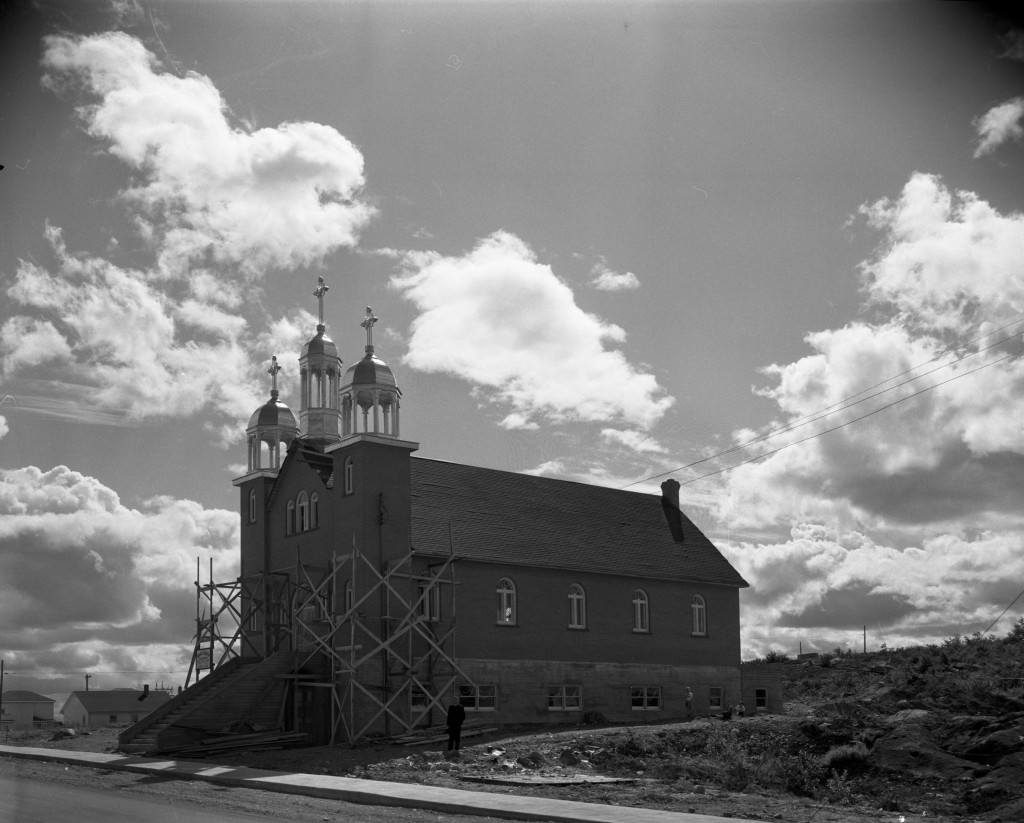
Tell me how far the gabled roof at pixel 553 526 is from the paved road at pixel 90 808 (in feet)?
56.9

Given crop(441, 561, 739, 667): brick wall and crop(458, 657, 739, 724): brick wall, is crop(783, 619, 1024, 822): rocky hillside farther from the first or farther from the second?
crop(441, 561, 739, 667): brick wall

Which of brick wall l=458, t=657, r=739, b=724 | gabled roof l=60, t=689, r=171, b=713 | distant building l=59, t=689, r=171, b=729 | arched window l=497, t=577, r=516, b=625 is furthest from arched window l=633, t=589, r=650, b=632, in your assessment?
gabled roof l=60, t=689, r=171, b=713

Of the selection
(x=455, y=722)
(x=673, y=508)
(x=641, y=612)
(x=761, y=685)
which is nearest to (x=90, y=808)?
(x=455, y=722)

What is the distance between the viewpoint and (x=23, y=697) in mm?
113250

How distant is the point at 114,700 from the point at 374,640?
251 ft

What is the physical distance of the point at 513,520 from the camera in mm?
44438

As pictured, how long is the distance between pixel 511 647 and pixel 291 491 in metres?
9.84

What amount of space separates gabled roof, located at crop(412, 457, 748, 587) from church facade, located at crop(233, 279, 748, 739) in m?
0.08

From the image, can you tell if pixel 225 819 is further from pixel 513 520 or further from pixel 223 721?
pixel 513 520

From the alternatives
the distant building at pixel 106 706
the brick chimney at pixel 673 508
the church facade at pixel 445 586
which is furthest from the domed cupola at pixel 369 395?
the distant building at pixel 106 706

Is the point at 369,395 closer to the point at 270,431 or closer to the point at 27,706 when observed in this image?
the point at 270,431

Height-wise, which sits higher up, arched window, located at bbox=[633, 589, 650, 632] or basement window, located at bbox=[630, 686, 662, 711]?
arched window, located at bbox=[633, 589, 650, 632]

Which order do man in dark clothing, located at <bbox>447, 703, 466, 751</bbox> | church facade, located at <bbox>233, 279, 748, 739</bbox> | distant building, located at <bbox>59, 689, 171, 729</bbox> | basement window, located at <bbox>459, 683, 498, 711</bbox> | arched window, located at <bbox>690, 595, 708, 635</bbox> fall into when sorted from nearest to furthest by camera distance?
man in dark clothing, located at <bbox>447, 703, 466, 751</bbox> → church facade, located at <bbox>233, 279, 748, 739</bbox> → basement window, located at <bbox>459, 683, 498, 711</bbox> → arched window, located at <bbox>690, 595, 708, 635</bbox> → distant building, located at <bbox>59, 689, 171, 729</bbox>

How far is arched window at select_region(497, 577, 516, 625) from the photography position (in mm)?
41750
